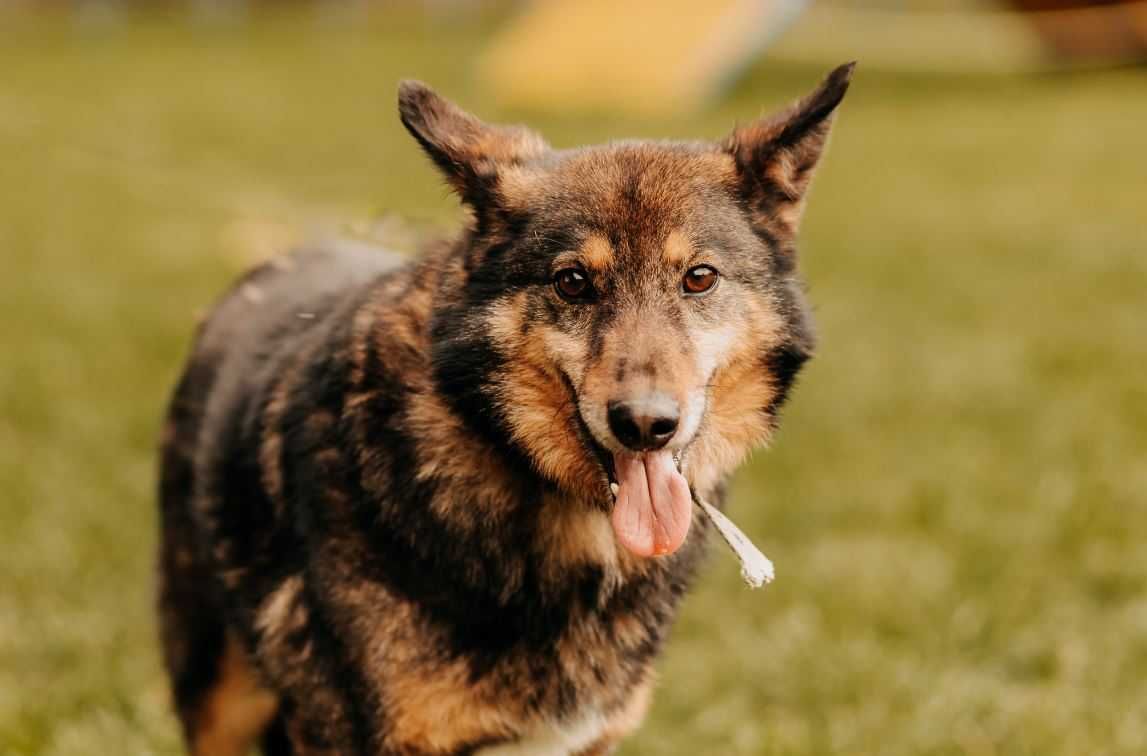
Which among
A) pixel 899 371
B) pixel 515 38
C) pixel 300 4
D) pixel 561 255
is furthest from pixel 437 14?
pixel 561 255

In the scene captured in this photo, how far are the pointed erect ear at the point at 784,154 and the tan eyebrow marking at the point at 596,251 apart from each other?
42 cm

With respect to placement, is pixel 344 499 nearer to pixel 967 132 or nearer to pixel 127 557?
pixel 127 557

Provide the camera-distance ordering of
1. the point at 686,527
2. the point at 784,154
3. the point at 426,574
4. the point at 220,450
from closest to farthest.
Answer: the point at 686,527, the point at 426,574, the point at 784,154, the point at 220,450

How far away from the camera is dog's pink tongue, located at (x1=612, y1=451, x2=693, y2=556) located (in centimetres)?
277

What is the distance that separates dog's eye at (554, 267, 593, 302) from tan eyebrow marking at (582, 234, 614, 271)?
0.04 m

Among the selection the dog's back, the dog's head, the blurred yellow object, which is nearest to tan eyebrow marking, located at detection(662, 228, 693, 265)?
the dog's head

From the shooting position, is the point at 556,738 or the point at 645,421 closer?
the point at 645,421

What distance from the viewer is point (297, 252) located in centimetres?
411

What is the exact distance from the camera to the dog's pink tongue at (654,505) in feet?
9.09

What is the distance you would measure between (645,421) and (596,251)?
45 centimetres

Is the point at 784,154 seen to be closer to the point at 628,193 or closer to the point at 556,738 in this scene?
the point at 628,193

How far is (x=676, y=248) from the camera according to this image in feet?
9.64

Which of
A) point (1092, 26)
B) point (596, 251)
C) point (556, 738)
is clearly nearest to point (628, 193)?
point (596, 251)

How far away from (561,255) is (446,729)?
1.08 metres
